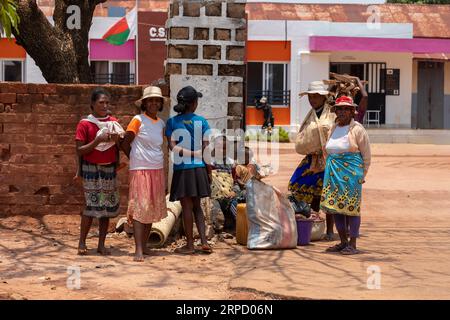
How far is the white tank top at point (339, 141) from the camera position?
25.8ft

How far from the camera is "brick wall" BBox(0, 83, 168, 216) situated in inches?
355

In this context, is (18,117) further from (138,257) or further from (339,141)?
(339,141)

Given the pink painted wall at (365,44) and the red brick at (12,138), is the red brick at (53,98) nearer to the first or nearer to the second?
the red brick at (12,138)

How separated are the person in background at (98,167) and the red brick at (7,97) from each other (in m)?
1.79

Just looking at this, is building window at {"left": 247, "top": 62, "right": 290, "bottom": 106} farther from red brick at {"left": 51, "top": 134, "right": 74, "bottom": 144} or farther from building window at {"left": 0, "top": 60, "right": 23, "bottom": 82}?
red brick at {"left": 51, "top": 134, "right": 74, "bottom": 144}

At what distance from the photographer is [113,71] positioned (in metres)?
28.9

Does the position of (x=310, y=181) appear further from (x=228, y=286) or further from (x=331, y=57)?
(x=331, y=57)

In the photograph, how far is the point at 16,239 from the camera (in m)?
8.41

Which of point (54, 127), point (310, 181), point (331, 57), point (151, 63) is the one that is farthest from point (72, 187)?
point (331, 57)

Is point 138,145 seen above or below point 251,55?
below

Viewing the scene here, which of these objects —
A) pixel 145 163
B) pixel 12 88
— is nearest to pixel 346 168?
pixel 145 163

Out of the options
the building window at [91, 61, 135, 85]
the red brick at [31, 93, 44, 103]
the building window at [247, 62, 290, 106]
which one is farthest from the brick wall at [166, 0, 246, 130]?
the building window at [91, 61, 135, 85]

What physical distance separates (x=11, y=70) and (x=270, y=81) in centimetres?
909
